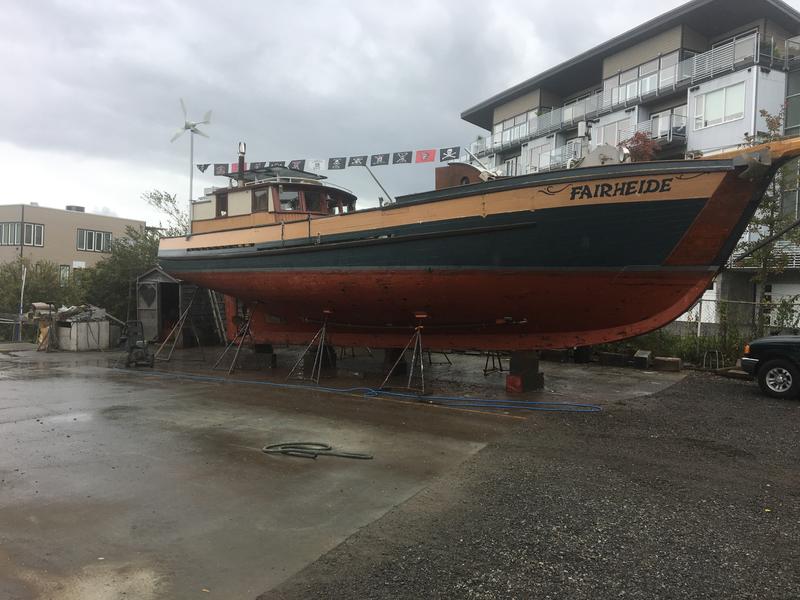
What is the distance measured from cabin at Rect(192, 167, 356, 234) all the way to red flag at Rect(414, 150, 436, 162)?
11.0 ft

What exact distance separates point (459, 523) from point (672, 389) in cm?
715

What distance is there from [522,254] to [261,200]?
633 centimetres

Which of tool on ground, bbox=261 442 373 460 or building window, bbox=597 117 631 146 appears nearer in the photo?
tool on ground, bbox=261 442 373 460

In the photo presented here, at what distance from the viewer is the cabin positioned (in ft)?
36.2

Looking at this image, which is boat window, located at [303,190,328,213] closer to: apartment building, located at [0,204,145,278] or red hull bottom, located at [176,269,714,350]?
red hull bottom, located at [176,269,714,350]

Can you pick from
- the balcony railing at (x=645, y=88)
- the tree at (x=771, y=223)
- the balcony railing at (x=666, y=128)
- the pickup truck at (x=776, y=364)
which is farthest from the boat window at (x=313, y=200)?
the balcony railing at (x=645, y=88)

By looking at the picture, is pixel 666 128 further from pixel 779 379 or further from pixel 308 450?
pixel 308 450

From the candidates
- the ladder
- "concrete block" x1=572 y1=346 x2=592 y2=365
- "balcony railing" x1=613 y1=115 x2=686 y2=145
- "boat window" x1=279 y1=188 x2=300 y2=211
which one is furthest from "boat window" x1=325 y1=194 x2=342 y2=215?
"balcony railing" x1=613 y1=115 x2=686 y2=145

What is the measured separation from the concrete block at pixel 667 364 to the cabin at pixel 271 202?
311 inches

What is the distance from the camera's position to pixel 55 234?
36062mm

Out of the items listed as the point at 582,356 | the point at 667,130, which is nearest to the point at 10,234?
the point at 582,356

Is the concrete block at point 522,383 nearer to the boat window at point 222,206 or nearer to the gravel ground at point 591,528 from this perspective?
the gravel ground at point 591,528

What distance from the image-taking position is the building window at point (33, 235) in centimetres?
3472

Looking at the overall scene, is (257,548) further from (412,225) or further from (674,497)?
(412,225)
